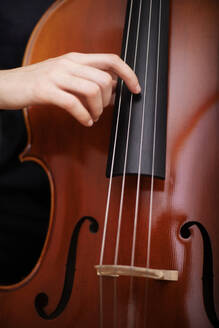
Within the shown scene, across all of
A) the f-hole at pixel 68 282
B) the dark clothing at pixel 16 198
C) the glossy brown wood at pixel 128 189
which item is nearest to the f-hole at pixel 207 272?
the glossy brown wood at pixel 128 189

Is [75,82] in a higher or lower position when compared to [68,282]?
higher

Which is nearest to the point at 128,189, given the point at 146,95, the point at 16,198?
the point at 146,95

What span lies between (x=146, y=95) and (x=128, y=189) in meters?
0.17

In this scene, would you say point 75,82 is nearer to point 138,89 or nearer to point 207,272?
point 138,89

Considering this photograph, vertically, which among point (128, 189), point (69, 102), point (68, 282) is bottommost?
point (68, 282)

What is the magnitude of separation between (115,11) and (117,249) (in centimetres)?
→ 52

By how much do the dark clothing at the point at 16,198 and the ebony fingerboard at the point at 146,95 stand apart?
13.0 inches

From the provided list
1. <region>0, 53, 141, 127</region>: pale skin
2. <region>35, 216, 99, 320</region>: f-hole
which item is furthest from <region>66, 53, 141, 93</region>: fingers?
<region>35, 216, 99, 320</region>: f-hole

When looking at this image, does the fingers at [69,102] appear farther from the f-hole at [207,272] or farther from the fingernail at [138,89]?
the f-hole at [207,272]

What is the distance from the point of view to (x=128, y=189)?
542 millimetres

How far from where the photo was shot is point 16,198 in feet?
2.64

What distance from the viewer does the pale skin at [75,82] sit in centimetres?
50

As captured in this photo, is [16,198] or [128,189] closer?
[128,189]

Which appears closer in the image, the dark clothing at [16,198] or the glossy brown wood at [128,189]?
the glossy brown wood at [128,189]
